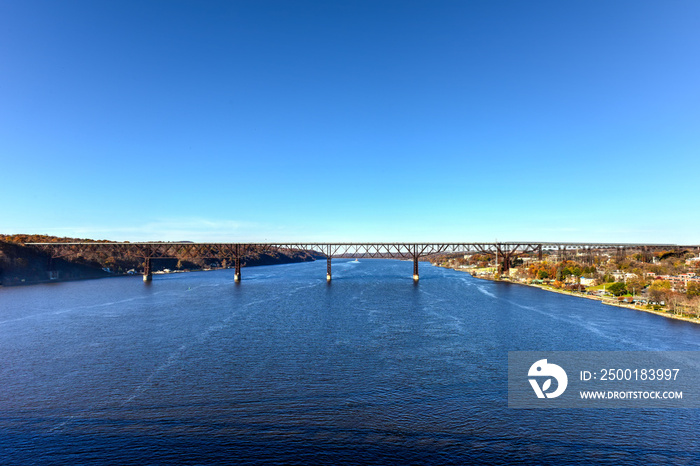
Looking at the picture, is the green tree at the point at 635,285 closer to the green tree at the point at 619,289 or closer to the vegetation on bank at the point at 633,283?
the vegetation on bank at the point at 633,283

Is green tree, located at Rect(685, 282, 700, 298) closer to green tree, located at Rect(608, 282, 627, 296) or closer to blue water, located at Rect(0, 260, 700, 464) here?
green tree, located at Rect(608, 282, 627, 296)

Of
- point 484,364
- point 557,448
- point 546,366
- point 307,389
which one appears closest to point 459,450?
point 557,448

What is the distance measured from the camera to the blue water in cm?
2123

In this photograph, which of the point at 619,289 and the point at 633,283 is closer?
the point at 619,289

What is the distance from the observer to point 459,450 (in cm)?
2125

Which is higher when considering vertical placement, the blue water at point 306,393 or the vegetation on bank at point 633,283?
the vegetation on bank at point 633,283

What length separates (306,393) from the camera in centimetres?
2866

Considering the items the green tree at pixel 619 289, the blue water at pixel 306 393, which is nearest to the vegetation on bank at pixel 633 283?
the green tree at pixel 619 289

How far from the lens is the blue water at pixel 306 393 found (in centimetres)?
2123

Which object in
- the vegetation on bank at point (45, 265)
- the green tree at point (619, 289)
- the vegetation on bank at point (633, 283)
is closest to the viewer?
the vegetation on bank at point (633, 283)

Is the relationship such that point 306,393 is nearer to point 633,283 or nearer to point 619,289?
point 619,289

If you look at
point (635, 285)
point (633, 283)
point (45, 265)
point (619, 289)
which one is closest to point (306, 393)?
point (619, 289)

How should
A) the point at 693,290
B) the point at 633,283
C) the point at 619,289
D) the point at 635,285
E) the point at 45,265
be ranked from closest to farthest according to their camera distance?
the point at 693,290 < the point at 619,289 < the point at 635,285 < the point at 633,283 < the point at 45,265

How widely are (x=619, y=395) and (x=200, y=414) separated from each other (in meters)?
33.3
